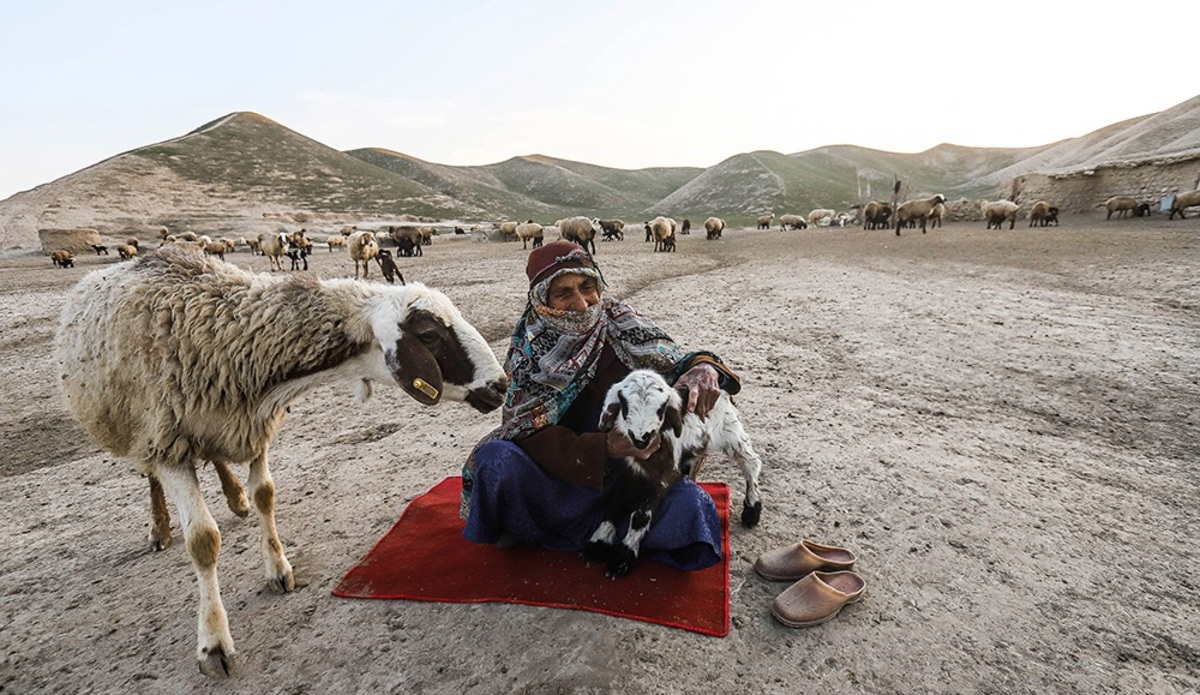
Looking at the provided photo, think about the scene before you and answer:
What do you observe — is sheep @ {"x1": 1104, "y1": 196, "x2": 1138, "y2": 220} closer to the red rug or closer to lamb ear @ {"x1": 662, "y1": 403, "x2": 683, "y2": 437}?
the red rug

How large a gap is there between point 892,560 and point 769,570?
771mm

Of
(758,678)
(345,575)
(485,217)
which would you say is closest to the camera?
(758,678)

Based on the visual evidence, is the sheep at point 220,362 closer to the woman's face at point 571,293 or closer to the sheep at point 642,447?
the woman's face at point 571,293

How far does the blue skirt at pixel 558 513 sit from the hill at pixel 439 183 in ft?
96.2

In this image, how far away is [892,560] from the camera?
292 centimetres

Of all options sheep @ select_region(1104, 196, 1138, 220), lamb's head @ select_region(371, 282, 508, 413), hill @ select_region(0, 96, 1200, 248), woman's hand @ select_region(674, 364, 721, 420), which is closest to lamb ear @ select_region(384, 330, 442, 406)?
lamb's head @ select_region(371, 282, 508, 413)

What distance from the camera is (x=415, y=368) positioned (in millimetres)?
2520

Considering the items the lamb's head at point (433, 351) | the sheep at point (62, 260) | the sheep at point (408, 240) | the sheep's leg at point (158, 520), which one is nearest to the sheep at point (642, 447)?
the lamb's head at point (433, 351)

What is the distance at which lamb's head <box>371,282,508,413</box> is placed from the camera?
2527 mm

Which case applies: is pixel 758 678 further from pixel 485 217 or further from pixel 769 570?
pixel 485 217

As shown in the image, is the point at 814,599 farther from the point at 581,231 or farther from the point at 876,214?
the point at 876,214

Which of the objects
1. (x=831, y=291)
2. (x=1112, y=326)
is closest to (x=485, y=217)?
(x=831, y=291)

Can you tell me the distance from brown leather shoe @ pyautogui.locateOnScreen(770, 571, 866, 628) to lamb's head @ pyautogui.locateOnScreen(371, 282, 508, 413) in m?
1.74

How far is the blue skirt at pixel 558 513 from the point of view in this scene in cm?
269
